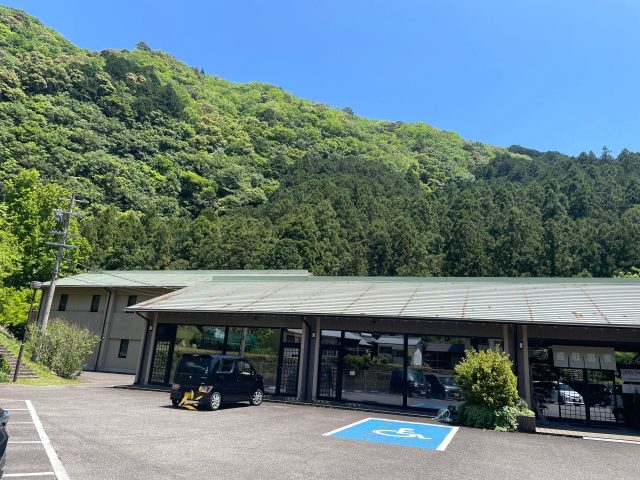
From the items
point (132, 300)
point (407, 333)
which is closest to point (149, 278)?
point (132, 300)

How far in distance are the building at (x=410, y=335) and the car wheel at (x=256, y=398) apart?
1.86 metres

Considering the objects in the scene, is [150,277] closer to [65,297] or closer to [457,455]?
[65,297]

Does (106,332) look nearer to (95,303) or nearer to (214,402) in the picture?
(95,303)

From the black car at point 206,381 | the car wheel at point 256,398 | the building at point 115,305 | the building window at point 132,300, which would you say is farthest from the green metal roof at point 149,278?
the black car at point 206,381

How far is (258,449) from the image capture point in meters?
7.84

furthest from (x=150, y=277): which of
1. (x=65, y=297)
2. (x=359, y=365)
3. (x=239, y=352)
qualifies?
(x=359, y=365)

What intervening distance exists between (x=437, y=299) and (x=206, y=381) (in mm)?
9051

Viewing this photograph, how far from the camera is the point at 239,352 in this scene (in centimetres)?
1809

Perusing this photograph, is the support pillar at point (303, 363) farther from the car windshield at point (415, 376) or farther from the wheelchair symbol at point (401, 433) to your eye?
the wheelchair symbol at point (401, 433)

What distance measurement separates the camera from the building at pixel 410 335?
1423cm

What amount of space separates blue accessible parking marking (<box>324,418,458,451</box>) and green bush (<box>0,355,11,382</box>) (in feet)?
47.8

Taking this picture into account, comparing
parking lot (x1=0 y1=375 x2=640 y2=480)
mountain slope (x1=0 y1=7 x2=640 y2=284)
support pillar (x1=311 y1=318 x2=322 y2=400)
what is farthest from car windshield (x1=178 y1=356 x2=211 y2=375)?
mountain slope (x1=0 y1=7 x2=640 y2=284)

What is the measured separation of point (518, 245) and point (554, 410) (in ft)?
127

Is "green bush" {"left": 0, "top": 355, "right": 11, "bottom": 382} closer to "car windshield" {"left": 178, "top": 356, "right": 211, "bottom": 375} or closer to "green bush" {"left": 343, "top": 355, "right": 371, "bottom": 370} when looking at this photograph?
"car windshield" {"left": 178, "top": 356, "right": 211, "bottom": 375}
